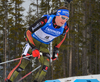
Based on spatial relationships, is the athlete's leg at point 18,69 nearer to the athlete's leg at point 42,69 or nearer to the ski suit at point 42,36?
the ski suit at point 42,36

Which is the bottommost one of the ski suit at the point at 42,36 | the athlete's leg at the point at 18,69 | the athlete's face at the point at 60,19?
the athlete's leg at the point at 18,69

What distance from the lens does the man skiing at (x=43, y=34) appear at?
13.6ft

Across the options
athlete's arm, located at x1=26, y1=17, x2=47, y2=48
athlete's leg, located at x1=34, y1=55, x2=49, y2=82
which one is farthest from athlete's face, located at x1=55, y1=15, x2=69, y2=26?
athlete's leg, located at x1=34, y1=55, x2=49, y2=82

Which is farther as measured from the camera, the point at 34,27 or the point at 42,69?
the point at 42,69

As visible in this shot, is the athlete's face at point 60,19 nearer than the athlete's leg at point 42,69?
Yes

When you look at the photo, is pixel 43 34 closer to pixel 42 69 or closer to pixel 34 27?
pixel 34 27

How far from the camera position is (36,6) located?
1788cm

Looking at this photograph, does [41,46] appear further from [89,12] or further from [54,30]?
[89,12]

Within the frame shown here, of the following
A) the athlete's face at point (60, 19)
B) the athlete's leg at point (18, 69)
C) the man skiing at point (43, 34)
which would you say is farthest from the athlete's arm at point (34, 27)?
the athlete's leg at point (18, 69)

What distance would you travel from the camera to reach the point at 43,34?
4570mm

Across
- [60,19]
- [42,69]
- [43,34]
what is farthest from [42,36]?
[42,69]

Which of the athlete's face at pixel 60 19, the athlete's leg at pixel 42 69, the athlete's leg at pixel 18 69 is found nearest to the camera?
the athlete's face at pixel 60 19

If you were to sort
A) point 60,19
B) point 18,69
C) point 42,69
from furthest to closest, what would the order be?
point 18,69 < point 42,69 < point 60,19

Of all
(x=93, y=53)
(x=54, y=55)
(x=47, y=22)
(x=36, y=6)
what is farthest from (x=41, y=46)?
(x=36, y=6)
